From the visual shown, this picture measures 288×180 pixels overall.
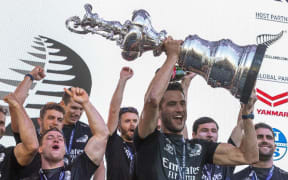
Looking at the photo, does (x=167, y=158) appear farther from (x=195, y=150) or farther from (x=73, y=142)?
(x=73, y=142)

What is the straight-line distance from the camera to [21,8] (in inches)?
165

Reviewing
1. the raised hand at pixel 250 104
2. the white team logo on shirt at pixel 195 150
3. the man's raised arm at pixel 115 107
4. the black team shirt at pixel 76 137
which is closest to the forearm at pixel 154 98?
the white team logo on shirt at pixel 195 150

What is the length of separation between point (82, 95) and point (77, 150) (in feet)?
2.82

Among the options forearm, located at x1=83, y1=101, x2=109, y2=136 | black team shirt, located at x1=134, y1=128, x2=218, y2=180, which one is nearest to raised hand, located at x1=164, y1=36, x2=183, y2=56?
black team shirt, located at x1=134, y1=128, x2=218, y2=180

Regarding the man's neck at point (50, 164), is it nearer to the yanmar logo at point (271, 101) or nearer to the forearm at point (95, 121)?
the forearm at point (95, 121)

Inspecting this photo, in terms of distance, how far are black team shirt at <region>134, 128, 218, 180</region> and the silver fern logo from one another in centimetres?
169

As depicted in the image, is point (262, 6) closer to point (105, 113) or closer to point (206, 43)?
point (105, 113)

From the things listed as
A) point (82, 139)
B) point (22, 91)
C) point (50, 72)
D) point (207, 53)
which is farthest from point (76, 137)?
point (207, 53)

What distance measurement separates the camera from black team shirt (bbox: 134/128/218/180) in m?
2.56

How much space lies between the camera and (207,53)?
8.09 ft

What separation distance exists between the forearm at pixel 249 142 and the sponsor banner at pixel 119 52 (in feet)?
5.80

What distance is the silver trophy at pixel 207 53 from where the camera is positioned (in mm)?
2410

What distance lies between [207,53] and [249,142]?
1.95 ft

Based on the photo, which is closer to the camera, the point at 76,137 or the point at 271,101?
the point at 76,137
